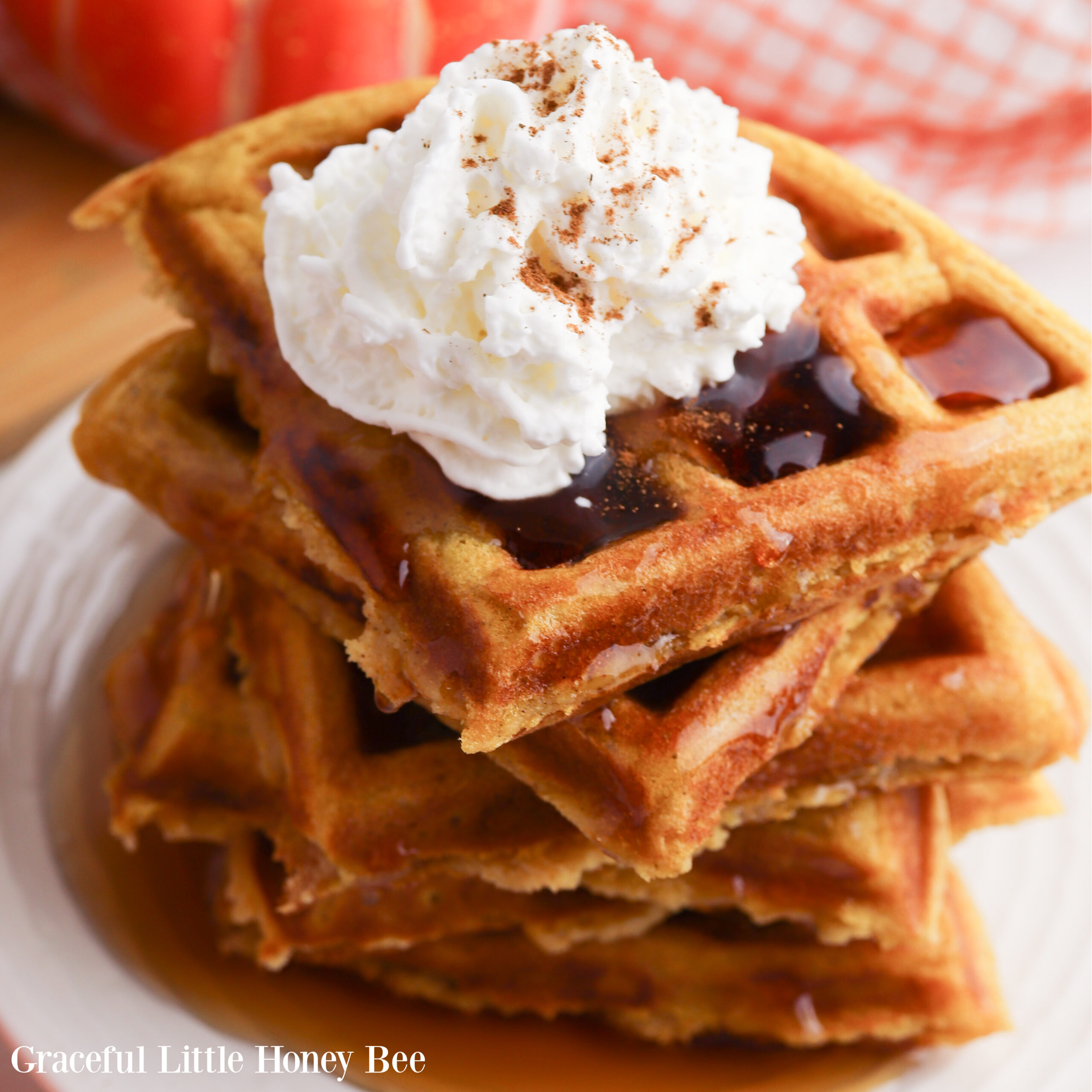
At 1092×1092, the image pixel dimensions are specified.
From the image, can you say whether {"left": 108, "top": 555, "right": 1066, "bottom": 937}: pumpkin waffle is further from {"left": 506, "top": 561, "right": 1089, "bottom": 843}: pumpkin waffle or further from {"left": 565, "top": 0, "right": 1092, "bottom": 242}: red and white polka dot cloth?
{"left": 565, "top": 0, "right": 1092, "bottom": 242}: red and white polka dot cloth

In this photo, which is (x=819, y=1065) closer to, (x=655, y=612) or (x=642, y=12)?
(x=655, y=612)

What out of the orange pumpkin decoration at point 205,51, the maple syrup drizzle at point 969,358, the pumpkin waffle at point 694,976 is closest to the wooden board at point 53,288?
the orange pumpkin decoration at point 205,51

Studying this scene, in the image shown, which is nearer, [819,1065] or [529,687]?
[529,687]

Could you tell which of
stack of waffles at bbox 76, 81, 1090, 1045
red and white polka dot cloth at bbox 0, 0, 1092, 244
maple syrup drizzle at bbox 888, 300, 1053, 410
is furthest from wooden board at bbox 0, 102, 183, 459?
maple syrup drizzle at bbox 888, 300, 1053, 410

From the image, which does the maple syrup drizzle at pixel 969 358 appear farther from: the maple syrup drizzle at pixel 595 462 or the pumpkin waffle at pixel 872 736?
the pumpkin waffle at pixel 872 736

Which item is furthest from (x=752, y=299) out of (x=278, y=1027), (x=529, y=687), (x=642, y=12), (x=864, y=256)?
(x=642, y=12)

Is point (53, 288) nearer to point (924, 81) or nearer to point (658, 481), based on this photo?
point (658, 481)
